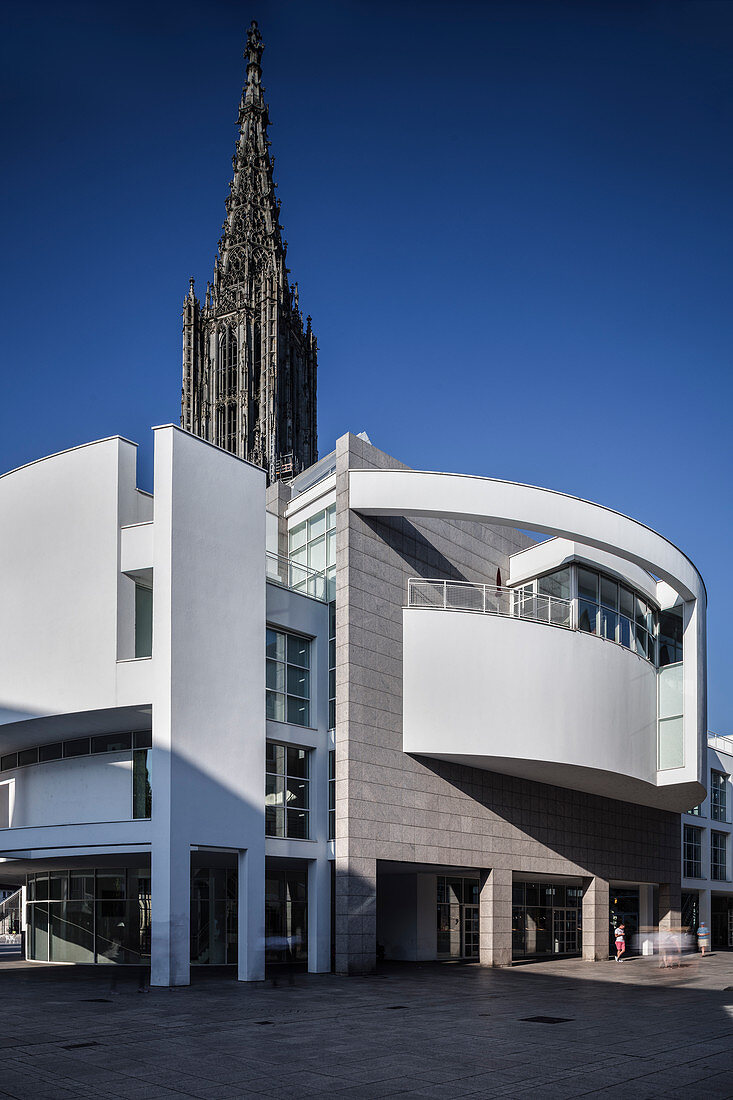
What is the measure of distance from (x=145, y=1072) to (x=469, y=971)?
18.6 m

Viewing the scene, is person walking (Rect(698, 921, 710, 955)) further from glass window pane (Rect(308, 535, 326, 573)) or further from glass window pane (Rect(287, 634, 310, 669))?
glass window pane (Rect(308, 535, 326, 573))

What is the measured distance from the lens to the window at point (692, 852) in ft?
163

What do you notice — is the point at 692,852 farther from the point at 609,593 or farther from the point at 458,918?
the point at 609,593

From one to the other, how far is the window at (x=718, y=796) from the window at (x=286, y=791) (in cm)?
3300

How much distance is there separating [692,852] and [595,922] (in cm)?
1699

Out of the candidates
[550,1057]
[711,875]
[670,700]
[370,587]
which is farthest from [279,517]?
[711,875]

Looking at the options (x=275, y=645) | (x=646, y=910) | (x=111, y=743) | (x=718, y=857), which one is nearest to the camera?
(x=111, y=743)

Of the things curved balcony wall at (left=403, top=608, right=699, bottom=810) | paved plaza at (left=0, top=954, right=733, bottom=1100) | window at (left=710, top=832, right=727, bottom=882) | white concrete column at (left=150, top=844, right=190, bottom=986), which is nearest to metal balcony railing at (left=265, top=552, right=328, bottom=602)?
curved balcony wall at (left=403, top=608, right=699, bottom=810)

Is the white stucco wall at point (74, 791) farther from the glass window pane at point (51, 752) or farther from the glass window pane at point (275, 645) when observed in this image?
the glass window pane at point (275, 645)

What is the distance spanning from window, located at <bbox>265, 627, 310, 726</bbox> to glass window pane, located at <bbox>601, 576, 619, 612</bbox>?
995 centimetres

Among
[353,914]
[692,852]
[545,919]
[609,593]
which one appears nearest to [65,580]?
[353,914]

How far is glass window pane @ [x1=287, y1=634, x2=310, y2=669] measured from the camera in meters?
28.1

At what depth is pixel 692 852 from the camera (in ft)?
167

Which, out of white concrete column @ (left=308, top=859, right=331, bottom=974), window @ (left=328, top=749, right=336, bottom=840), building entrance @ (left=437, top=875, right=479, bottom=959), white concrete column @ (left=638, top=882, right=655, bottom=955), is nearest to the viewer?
white concrete column @ (left=308, top=859, right=331, bottom=974)
